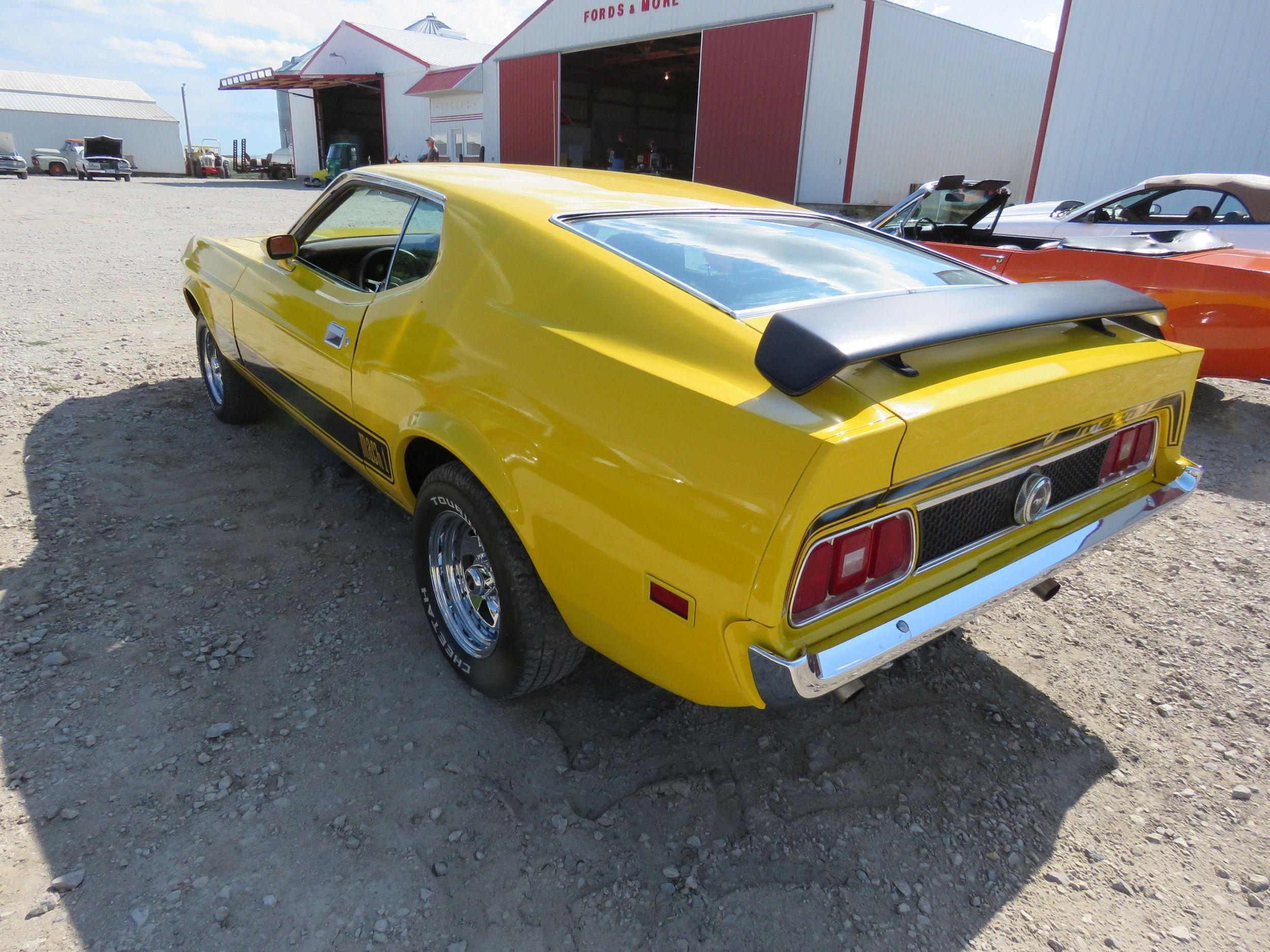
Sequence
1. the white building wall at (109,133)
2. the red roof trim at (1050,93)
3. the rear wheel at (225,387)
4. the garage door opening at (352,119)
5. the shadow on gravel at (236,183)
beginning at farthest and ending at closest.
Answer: the white building wall at (109,133) → the garage door opening at (352,119) → the shadow on gravel at (236,183) → the red roof trim at (1050,93) → the rear wheel at (225,387)

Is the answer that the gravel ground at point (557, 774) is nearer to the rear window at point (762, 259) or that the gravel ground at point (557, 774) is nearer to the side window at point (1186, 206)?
the rear window at point (762, 259)

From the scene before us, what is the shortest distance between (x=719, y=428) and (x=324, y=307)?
1.92 metres

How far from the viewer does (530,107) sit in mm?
22609

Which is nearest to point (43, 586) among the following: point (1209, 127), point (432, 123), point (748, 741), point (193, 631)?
point (193, 631)

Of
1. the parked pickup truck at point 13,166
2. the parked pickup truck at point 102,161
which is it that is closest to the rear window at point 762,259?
the parked pickup truck at point 13,166

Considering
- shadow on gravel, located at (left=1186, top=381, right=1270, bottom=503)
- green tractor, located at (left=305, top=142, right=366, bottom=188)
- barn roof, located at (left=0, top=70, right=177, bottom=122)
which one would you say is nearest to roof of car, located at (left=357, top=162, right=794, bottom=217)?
shadow on gravel, located at (left=1186, top=381, right=1270, bottom=503)

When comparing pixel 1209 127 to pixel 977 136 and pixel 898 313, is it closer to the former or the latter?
pixel 977 136

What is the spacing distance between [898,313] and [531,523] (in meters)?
0.99

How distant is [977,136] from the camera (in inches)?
745

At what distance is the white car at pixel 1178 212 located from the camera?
646 cm

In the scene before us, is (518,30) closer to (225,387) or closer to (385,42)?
(385,42)

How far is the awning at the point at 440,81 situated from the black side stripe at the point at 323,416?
81.6 ft

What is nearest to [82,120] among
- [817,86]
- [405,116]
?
[405,116]

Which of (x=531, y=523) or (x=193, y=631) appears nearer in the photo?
(x=531, y=523)
